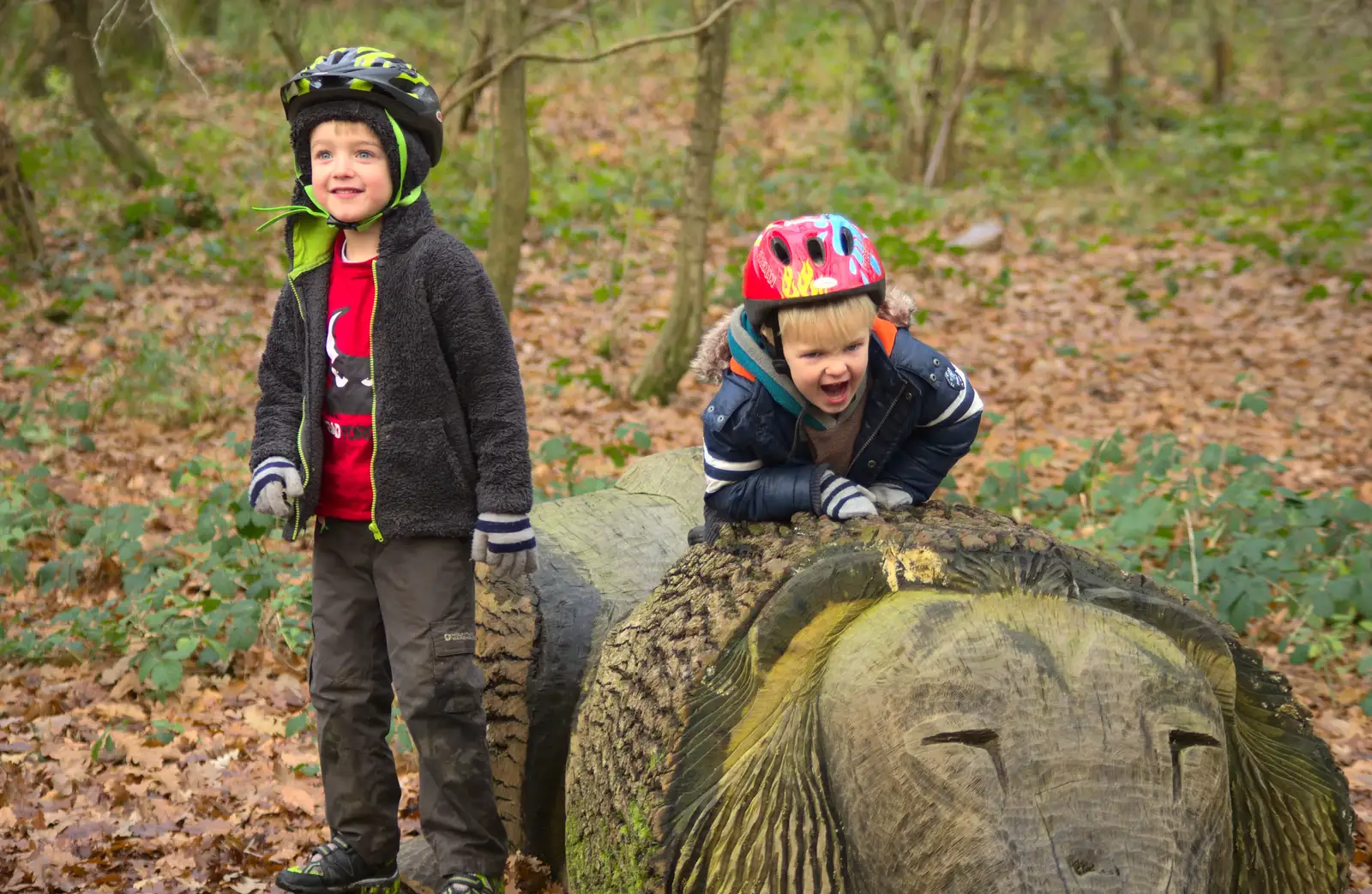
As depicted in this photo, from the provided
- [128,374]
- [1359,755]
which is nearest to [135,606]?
[128,374]

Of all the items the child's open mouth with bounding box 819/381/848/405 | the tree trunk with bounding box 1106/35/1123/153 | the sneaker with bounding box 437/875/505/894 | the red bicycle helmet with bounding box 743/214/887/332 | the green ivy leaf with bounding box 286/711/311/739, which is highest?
the tree trunk with bounding box 1106/35/1123/153

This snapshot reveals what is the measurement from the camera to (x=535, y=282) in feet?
37.4

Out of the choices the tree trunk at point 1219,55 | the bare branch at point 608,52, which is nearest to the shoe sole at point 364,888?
the bare branch at point 608,52

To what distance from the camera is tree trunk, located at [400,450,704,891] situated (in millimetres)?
3320

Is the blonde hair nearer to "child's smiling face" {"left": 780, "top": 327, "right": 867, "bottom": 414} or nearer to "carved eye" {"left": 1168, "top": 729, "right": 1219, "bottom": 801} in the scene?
"child's smiling face" {"left": 780, "top": 327, "right": 867, "bottom": 414}

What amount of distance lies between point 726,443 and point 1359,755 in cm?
298

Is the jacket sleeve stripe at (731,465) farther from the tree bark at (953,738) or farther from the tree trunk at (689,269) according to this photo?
the tree trunk at (689,269)

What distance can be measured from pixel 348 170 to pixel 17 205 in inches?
355

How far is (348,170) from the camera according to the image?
314cm

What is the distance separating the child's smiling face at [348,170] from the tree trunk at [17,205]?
8.77 m

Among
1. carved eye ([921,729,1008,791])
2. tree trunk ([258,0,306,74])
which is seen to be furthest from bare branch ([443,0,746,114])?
carved eye ([921,729,1008,791])

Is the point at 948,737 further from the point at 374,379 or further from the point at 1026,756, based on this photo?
the point at 374,379

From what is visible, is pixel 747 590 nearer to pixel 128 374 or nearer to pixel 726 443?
pixel 726 443

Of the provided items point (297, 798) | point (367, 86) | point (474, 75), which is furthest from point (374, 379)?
point (474, 75)
